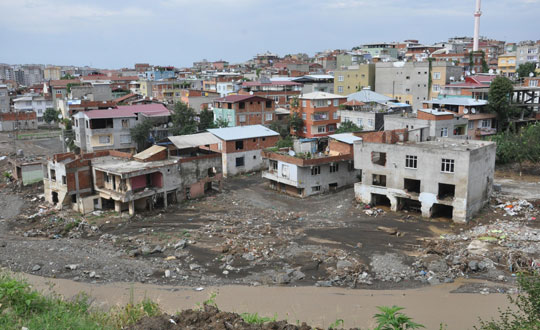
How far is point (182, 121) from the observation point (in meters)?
46.0

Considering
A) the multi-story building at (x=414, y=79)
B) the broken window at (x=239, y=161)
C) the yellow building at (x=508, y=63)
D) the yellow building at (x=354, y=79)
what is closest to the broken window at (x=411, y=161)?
the broken window at (x=239, y=161)

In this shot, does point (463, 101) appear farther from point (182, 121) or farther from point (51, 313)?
point (51, 313)

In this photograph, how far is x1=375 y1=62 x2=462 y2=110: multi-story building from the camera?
51.9 meters

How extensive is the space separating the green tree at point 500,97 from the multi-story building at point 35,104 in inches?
2653

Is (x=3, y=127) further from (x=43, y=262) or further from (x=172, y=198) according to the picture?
(x=43, y=262)

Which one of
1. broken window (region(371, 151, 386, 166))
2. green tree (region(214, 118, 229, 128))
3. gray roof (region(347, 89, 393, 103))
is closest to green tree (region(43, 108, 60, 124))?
green tree (region(214, 118, 229, 128))

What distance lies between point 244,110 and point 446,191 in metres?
24.9

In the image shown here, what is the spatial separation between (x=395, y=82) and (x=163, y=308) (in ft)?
152

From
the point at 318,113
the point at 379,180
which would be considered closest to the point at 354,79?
the point at 318,113

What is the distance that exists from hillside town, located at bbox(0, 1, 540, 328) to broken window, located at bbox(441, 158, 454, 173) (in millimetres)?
76

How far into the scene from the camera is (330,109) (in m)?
46.7

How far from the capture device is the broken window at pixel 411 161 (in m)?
26.3

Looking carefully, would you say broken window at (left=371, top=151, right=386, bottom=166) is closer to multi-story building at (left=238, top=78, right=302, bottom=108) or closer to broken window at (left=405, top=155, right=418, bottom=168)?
broken window at (left=405, top=155, right=418, bottom=168)

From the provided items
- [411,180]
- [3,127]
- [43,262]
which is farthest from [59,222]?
[3,127]
